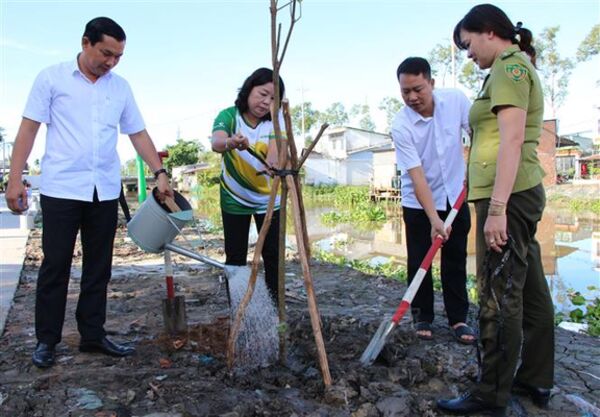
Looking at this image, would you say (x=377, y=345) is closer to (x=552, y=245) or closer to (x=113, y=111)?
(x=113, y=111)

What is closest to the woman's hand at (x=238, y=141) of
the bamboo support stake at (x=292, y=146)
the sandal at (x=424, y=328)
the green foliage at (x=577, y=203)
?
the bamboo support stake at (x=292, y=146)

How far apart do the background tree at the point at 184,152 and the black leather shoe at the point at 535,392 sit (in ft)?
166

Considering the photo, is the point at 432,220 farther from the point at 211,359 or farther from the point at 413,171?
the point at 211,359

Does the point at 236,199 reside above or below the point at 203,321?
above

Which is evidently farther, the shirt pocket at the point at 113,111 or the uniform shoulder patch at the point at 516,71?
the shirt pocket at the point at 113,111

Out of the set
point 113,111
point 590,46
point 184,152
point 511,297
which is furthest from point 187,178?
point 511,297

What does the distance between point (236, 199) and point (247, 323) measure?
78 cm

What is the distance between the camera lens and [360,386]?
2.41 meters

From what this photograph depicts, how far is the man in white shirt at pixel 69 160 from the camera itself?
2.66 m

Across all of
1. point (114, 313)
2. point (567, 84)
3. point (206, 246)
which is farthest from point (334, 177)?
point (114, 313)

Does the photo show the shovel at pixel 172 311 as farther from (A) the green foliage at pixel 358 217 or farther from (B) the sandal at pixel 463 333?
(A) the green foliage at pixel 358 217

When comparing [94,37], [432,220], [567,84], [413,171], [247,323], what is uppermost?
[567,84]

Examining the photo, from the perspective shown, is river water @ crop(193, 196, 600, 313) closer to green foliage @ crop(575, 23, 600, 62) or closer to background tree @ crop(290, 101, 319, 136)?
green foliage @ crop(575, 23, 600, 62)

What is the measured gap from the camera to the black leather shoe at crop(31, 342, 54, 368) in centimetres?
270
